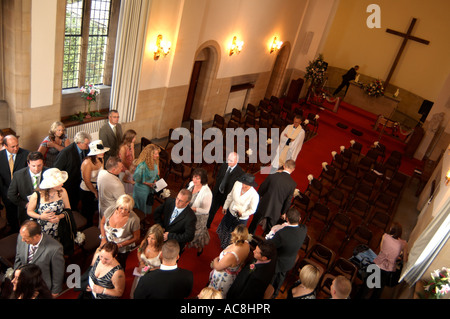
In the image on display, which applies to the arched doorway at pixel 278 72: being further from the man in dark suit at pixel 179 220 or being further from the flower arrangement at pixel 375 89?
the man in dark suit at pixel 179 220

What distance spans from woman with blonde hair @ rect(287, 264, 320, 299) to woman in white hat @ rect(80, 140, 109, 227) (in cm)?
349

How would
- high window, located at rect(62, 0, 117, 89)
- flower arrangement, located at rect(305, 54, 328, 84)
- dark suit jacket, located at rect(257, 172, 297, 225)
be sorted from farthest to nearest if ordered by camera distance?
flower arrangement, located at rect(305, 54, 328, 84) < high window, located at rect(62, 0, 117, 89) < dark suit jacket, located at rect(257, 172, 297, 225)

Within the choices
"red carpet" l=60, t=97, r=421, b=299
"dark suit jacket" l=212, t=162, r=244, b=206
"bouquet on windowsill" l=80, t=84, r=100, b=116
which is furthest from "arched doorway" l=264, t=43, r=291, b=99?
"dark suit jacket" l=212, t=162, r=244, b=206

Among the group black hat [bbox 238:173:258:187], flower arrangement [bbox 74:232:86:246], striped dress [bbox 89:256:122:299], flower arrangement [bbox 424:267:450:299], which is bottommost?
flower arrangement [bbox 74:232:86:246]

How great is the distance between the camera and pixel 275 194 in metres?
6.80

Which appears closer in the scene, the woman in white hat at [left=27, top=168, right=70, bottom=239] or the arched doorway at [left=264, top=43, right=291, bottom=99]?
the woman in white hat at [left=27, top=168, right=70, bottom=239]

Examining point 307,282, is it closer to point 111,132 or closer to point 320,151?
point 111,132

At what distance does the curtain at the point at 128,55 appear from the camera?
28.1 ft

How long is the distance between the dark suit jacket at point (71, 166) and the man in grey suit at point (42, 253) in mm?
1836

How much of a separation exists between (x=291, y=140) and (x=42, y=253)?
669 cm

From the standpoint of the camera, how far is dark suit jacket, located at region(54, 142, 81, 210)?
601 centimetres

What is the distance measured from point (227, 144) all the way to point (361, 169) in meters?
4.11

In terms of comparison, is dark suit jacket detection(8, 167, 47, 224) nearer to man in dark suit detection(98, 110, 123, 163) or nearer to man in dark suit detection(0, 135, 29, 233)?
man in dark suit detection(0, 135, 29, 233)

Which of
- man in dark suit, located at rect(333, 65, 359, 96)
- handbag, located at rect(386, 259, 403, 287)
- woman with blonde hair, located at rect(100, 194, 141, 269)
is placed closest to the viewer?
woman with blonde hair, located at rect(100, 194, 141, 269)
